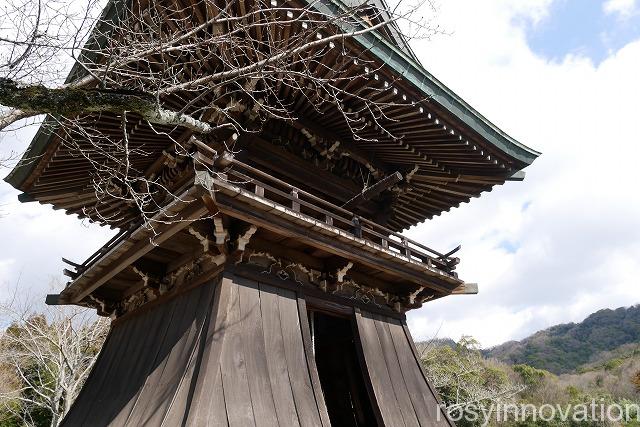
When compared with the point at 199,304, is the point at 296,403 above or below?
below

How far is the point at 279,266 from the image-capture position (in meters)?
5.77

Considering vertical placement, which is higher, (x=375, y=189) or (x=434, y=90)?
(x=434, y=90)

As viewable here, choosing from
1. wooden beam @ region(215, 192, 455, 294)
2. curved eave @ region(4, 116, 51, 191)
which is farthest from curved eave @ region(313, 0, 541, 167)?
curved eave @ region(4, 116, 51, 191)

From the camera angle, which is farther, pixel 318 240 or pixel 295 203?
pixel 318 240

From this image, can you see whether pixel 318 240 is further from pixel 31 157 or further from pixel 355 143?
pixel 31 157

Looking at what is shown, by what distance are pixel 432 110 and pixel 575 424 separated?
2722 centimetres

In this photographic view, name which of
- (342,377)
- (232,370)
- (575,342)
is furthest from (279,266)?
(575,342)

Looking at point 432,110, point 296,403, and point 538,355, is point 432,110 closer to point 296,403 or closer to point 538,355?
point 296,403

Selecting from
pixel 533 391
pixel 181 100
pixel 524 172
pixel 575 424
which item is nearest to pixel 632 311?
pixel 533 391

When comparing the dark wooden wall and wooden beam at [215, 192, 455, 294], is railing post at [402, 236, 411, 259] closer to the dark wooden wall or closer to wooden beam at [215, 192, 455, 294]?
wooden beam at [215, 192, 455, 294]

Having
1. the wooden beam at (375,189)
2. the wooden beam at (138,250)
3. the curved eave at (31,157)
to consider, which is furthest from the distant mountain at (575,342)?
the curved eave at (31,157)

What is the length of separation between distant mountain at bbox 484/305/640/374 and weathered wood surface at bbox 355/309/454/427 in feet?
196

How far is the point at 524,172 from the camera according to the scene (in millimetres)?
7336

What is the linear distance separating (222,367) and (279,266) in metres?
1.56
